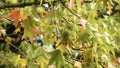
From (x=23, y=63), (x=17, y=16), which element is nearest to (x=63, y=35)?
(x=17, y=16)

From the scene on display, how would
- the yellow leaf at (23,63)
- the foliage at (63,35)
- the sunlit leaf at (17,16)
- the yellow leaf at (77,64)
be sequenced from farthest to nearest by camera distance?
the yellow leaf at (23,63)
the yellow leaf at (77,64)
the sunlit leaf at (17,16)
the foliage at (63,35)

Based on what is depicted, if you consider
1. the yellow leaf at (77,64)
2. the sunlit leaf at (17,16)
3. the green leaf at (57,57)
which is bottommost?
the yellow leaf at (77,64)

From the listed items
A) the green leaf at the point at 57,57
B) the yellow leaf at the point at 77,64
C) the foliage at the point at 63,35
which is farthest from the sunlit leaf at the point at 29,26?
the yellow leaf at the point at 77,64

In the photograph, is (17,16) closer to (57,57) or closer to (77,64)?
(57,57)

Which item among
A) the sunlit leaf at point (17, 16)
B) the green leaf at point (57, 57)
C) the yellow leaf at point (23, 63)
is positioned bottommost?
the yellow leaf at point (23, 63)

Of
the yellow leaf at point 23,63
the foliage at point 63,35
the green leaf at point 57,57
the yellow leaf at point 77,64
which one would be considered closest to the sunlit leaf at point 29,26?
the foliage at point 63,35

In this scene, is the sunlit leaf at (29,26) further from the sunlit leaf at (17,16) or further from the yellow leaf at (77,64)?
the yellow leaf at (77,64)

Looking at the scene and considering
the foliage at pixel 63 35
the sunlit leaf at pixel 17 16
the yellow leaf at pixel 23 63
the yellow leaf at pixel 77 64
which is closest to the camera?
the foliage at pixel 63 35

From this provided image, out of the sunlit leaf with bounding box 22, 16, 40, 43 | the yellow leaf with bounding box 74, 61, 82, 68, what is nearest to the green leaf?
the sunlit leaf with bounding box 22, 16, 40, 43

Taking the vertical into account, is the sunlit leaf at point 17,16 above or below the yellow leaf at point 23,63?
above

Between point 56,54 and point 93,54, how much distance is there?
0.24 meters

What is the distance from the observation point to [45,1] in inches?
82.0

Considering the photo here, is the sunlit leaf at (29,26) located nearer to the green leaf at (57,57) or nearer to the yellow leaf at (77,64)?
the green leaf at (57,57)

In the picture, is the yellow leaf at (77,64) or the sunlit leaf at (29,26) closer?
the sunlit leaf at (29,26)
